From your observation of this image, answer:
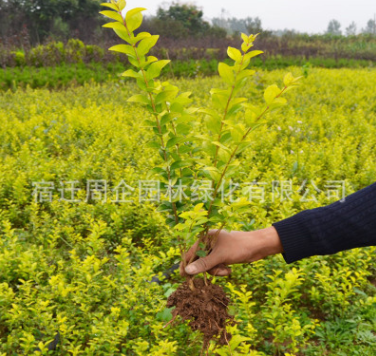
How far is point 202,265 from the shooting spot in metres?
1.55

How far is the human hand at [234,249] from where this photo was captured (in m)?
1.59

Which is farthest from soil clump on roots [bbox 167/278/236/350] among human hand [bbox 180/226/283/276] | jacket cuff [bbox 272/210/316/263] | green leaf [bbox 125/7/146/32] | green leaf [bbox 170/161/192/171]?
green leaf [bbox 125/7/146/32]

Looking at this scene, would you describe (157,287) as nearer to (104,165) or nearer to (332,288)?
(332,288)

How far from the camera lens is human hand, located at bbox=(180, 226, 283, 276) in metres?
1.59

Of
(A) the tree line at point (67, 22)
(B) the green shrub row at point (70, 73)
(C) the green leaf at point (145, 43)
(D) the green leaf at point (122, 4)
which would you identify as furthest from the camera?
(A) the tree line at point (67, 22)

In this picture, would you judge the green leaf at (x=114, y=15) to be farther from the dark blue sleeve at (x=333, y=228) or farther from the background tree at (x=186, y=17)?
the background tree at (x=186, y=17)

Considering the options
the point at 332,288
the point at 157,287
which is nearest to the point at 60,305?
the point at 157,287

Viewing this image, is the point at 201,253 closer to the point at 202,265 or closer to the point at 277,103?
the point at 202,265

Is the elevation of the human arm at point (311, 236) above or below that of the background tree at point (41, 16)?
below

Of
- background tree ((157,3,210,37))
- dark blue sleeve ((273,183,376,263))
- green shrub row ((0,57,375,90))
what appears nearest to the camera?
dark blue sleeve ((273,183,376,263))

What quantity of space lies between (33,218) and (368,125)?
5167 millimetres

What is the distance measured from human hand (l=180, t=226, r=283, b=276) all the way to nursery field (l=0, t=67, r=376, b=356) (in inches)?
10.6

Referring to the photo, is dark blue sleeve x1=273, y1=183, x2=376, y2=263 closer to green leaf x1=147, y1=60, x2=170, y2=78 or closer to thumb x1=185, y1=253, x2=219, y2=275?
thumb x1=185, y1=253, x2=219, y2=275

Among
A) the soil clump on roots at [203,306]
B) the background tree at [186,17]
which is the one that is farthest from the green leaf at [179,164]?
the background tree at [186,17]
